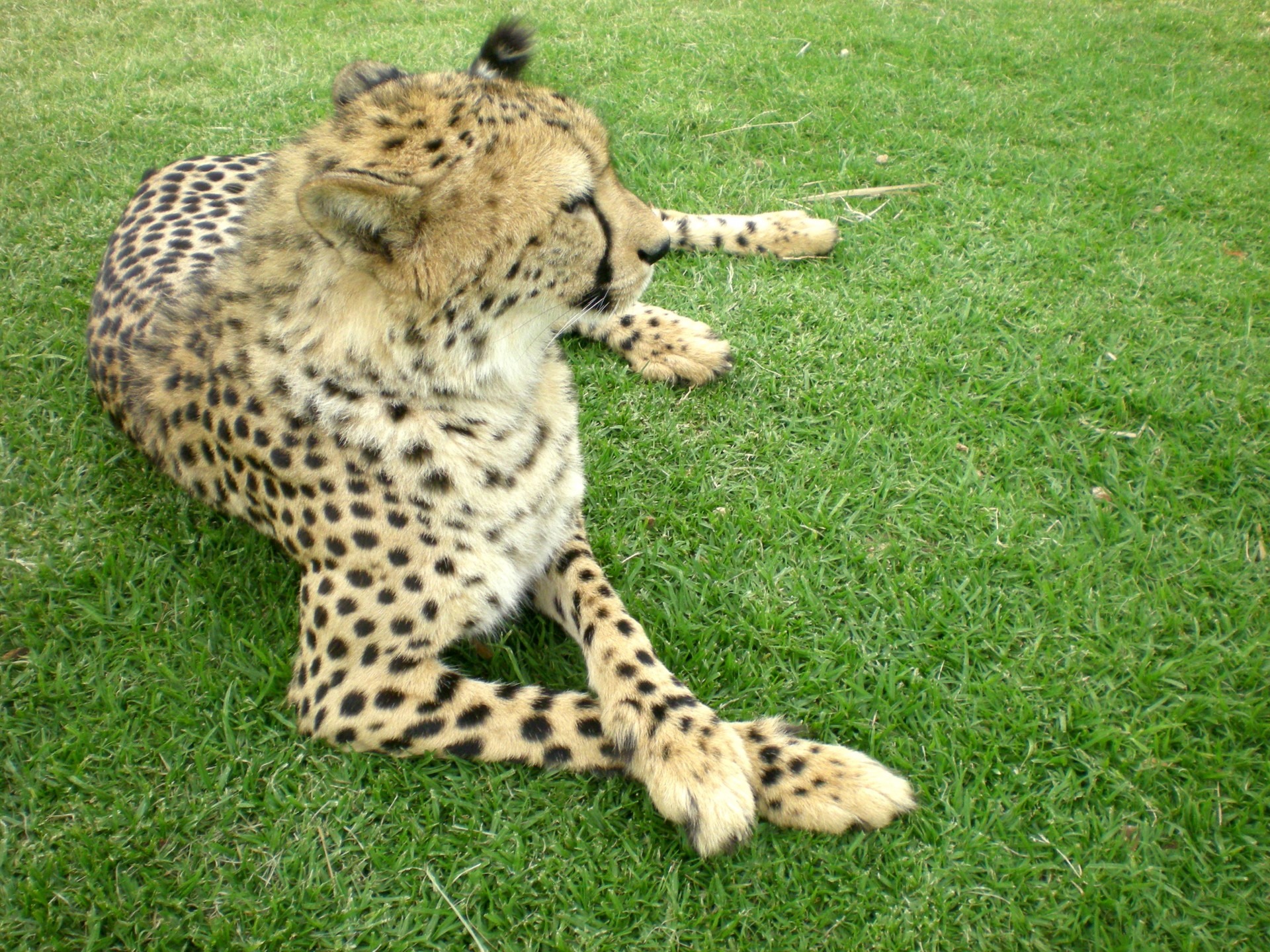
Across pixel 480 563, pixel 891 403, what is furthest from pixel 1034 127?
pixel 480 563

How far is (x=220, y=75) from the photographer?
5.23 metres

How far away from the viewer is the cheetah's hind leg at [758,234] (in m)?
3.75

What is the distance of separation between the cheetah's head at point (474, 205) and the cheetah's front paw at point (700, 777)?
3.56 ft

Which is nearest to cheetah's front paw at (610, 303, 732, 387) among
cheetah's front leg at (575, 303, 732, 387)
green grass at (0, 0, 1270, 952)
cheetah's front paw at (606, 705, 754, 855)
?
cheetah's front leg at (575, 303, 732, 387)

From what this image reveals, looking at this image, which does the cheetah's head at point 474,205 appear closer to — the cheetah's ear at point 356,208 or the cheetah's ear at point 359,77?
the cheetah's ear at point 356,208

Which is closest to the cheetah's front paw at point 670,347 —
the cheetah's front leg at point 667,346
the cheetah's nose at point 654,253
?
the cheetah's front leg at point 667,346

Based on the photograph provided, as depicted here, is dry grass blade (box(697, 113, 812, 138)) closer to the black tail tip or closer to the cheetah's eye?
the black tail tip

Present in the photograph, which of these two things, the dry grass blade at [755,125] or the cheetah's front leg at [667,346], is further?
the dry grass blade at [755,125]

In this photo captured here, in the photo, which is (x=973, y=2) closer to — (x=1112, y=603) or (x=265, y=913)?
(x=1112, y=603)

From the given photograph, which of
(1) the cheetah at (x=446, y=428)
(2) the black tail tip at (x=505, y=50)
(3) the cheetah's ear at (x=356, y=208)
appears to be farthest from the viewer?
(2) the black tail tip at (x=505, y=50)

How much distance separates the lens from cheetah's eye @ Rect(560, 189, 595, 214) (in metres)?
1.96

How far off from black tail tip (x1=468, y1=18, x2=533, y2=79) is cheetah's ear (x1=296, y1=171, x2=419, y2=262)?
0.90m

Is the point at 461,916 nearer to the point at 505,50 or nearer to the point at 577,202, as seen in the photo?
the point at 577,202

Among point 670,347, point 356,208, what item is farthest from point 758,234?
point 356,208
